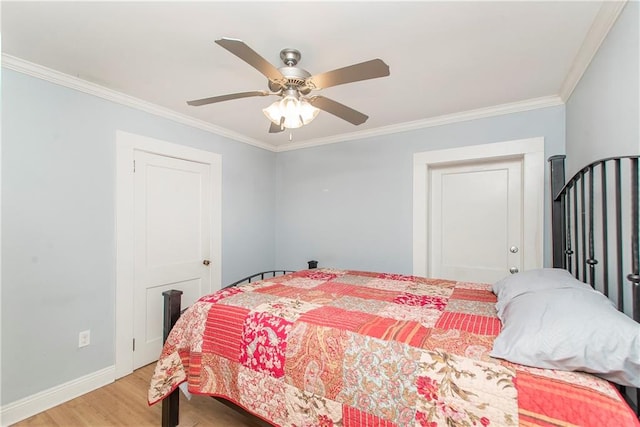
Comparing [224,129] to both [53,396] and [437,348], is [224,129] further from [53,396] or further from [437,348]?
[437,348]

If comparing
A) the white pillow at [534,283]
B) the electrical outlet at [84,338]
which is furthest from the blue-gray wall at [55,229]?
the white pillow at [534,283]

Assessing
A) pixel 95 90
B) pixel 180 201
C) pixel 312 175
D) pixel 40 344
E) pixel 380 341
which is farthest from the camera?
pixel 312 175

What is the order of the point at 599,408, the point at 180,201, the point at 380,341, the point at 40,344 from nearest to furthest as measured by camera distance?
1. the point at 599,408
2. the point at 380,341
3. the point at 40,344
4. the point at 180,201

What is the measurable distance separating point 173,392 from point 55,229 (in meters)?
1.43

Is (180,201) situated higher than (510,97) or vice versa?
(510,97)

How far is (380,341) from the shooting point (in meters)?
1.26

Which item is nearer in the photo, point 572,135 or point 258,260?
point 572,135

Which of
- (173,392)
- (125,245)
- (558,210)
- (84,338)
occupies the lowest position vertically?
(173,392)

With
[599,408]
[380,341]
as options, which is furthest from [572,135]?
[380,341]

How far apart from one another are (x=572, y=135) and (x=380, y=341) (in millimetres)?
2311

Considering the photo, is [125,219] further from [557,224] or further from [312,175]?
[557,224]

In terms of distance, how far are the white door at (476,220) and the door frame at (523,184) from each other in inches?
4.1

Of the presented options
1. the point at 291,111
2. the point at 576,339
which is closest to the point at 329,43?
the point at 291,111

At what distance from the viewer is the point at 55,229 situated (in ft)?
6.97
